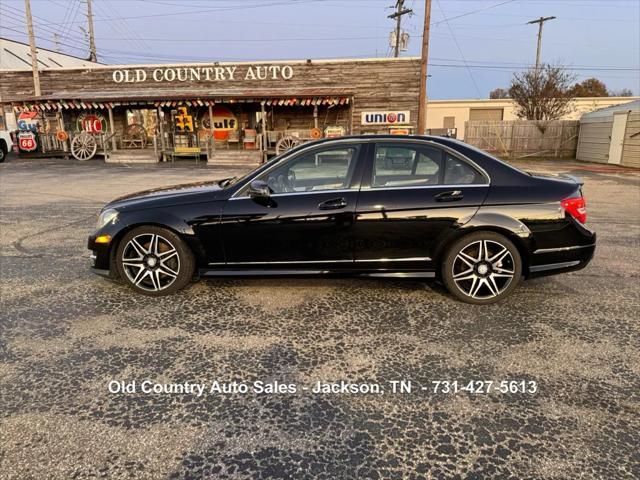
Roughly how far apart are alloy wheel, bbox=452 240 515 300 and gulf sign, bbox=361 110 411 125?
62.0ft

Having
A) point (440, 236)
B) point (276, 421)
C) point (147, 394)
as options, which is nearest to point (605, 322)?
point (440, 236)

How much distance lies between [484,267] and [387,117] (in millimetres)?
19058

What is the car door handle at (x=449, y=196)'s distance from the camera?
13.0ft

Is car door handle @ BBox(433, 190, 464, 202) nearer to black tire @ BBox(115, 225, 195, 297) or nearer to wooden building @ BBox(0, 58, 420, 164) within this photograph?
black tire @ BBox(115, 225, 195, 297)

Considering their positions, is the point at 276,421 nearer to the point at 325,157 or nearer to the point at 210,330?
the point at 210,330

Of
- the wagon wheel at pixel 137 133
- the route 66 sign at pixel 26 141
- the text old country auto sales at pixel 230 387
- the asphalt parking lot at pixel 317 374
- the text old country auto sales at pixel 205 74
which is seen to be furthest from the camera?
the wagon wheel at pixel 137 133

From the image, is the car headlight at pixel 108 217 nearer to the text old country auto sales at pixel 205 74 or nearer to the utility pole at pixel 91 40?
the text old country auto sales at pixel 205 74

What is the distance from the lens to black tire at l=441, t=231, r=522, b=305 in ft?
13.0

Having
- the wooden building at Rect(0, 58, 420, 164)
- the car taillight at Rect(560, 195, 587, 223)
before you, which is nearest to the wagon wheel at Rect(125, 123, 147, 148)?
the wooden building at Rect(0, 58, 420, 164)

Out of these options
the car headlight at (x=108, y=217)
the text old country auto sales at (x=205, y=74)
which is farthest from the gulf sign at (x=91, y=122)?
the car headlight at (x=108, y=217)

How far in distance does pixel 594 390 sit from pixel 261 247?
271cm

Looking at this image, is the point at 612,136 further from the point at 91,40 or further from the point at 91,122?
the point at 91,40

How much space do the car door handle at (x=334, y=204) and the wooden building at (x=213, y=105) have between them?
55.4ft

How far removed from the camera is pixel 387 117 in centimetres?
2191
